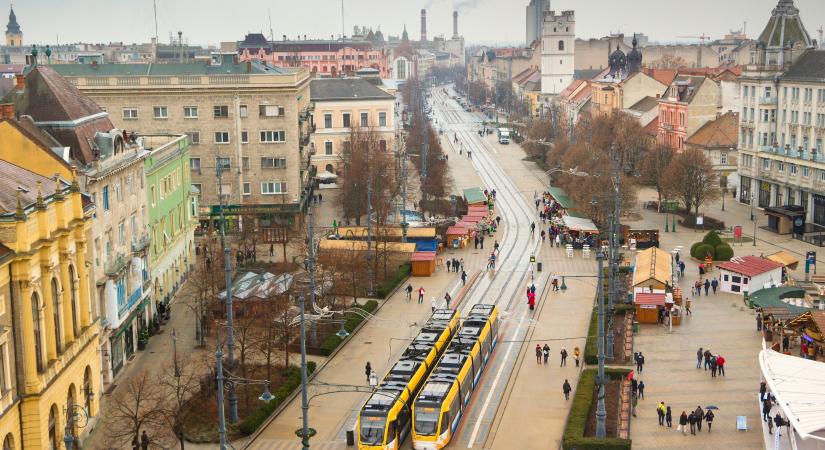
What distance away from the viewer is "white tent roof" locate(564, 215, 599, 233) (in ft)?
262

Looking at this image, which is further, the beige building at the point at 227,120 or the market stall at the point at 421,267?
the beige building at the point at 227,120

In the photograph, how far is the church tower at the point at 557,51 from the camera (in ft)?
579

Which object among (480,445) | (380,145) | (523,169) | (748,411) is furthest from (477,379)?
(523,169)

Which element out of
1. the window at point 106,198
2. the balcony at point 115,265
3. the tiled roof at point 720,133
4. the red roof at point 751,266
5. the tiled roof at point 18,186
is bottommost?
the red roof at point 751,266

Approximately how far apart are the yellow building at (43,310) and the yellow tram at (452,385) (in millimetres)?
12173

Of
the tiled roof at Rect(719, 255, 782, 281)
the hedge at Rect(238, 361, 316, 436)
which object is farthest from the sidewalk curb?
the tiled roof at Rect(719, 255, 782, 281)

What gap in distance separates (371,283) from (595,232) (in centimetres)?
2225

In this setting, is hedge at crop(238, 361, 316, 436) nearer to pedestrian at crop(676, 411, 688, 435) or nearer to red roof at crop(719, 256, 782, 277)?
pedestrian at crop(676, 411, 688, 435)

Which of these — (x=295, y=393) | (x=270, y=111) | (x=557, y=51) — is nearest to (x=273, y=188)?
(x=270, y=111)

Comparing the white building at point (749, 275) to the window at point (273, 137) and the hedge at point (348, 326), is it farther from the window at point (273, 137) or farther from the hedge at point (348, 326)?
the window at point (273, 137)

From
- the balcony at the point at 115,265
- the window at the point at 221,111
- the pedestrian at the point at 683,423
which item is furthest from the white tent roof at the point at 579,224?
the pedestrian at the point at 683,423

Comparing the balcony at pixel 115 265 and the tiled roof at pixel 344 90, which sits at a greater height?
the tiled roof at pixel 344 90

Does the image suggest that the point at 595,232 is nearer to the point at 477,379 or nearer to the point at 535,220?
the point at 535,220

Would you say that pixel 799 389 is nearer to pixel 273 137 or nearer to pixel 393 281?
pixel 393 281
